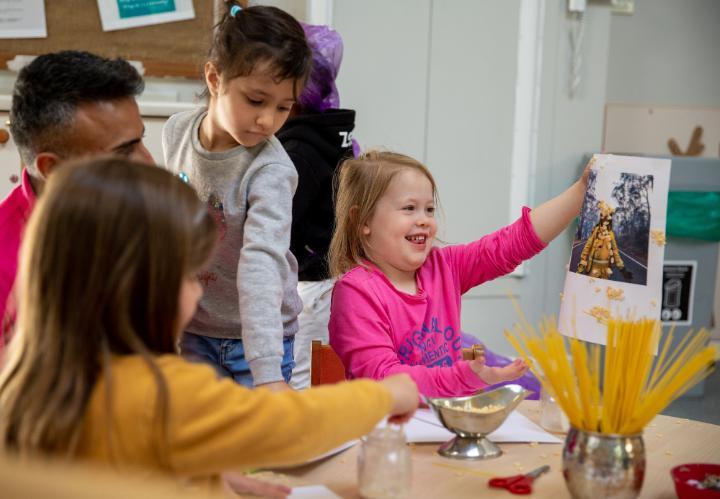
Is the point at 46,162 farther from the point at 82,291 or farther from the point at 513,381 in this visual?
the point at 513,381

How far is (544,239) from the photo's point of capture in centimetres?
180

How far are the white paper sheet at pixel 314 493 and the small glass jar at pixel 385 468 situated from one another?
1.6 inches

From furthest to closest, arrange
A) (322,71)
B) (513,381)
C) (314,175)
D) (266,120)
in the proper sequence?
(513,381), (322,71), (314,175), (266,120)

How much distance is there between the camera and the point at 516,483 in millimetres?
1134

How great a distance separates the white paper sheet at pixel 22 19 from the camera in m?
2.99

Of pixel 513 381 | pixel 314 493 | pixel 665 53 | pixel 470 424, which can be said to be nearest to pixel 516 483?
pixel 470 424

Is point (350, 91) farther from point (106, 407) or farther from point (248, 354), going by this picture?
point (106, 407)

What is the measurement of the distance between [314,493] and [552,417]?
1.59 ft

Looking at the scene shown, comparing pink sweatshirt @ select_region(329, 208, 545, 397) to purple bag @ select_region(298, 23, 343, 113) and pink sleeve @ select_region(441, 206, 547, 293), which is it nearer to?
pink sleeve @ select_region(441, 206, 547, 293)

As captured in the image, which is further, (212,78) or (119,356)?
(212,78)

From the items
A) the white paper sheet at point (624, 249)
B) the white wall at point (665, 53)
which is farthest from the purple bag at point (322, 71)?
the white wall at point (665, 53)

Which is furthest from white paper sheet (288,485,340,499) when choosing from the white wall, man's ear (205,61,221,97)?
the white wall

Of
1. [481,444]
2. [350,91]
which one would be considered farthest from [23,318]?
[350,91]

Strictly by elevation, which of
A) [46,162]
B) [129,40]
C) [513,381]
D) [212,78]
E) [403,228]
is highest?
[129,40]
